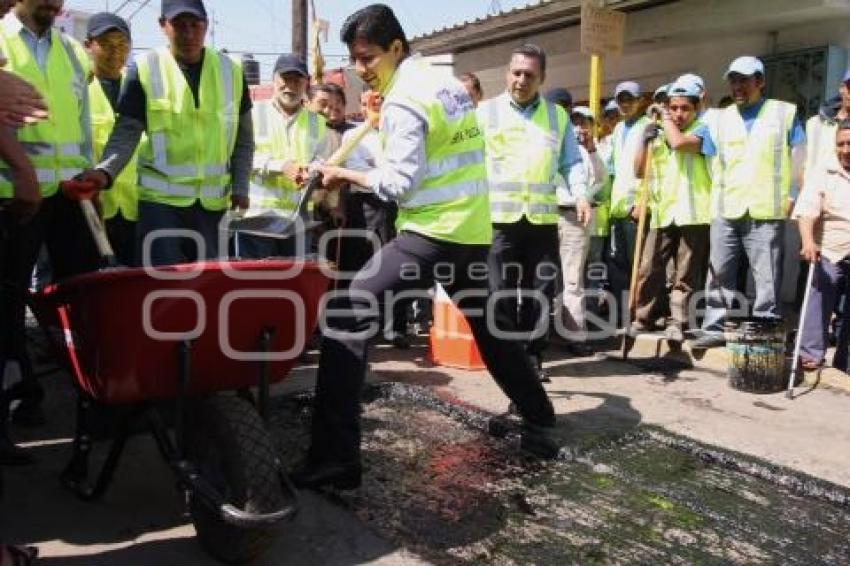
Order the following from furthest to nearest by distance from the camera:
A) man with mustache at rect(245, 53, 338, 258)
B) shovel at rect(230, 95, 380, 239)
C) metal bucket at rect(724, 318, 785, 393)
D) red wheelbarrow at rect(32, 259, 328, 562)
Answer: man with mustache at rect(245, 53, 338, 258)
metal bucket at rect(724, 318, 785, 393)
shovel at rect(230, 95, 380, 239)
red wheelbarrow at rect(32, 259, 328, 562)

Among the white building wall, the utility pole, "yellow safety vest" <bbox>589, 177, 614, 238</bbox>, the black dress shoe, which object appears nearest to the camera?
the black dress shoe

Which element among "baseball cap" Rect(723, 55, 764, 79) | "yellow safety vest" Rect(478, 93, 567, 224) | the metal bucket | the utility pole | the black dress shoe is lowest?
the black dress shoe

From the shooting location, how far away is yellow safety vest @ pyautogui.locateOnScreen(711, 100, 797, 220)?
546cm

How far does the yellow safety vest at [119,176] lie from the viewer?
484cm

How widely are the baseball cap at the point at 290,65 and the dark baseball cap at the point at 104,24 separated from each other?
997 mm

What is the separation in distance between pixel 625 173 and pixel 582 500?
13.7 ft

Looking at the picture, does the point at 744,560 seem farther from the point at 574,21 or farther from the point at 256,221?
the point at 574,21

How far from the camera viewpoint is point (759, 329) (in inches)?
201

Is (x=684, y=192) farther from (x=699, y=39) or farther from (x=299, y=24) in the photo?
(x=299, y=24)

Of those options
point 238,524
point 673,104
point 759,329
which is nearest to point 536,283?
point 759,329

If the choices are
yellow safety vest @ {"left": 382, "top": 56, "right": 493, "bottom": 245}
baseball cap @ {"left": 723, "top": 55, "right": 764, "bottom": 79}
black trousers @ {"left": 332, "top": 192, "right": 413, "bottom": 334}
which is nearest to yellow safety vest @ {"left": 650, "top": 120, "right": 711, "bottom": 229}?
baseball cap @ {"left": 723, "top": 55, "right": 764, "bottom": 79}

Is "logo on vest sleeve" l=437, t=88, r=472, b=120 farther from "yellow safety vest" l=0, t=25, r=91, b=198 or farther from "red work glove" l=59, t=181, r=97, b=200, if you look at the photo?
"yellow safety vest" l=0, t=25, r=91, b=198

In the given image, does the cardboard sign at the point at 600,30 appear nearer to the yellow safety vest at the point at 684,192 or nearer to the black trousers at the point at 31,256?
the yellow safety vest at the point at 684,192

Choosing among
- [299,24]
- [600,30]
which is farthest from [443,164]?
[299,24]
